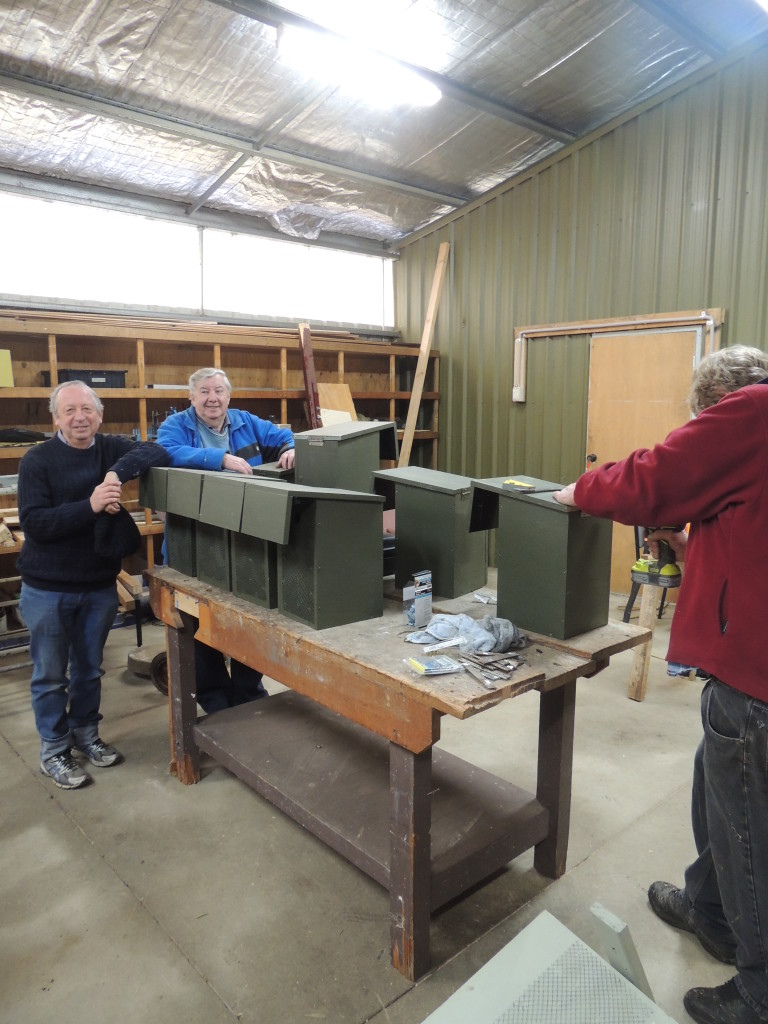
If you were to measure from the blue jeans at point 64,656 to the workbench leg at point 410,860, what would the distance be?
146 cm

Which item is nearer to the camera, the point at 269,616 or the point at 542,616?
the point at 542,616

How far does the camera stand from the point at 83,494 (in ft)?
7.93

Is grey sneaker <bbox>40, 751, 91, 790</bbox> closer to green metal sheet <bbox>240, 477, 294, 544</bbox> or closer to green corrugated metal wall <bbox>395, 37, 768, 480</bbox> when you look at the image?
green metal sheet <bbox>240, 477, 294, 544</bbox>

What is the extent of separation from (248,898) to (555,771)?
0.98 metres

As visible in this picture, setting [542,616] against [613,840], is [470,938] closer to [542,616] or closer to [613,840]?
[613,840]

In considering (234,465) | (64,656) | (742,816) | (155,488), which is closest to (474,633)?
(742,816)

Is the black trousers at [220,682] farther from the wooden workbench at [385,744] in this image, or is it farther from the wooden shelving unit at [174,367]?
the wooden shelving unit at [174,367]

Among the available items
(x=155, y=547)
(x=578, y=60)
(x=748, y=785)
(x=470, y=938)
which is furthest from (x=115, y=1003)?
(x=578, y=60)

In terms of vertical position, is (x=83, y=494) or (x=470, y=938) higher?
(x=83, y=494)

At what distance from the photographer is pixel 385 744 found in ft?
7.76

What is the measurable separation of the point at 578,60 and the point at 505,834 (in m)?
4.21

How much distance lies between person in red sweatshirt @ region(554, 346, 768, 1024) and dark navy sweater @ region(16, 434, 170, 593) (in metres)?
1.71

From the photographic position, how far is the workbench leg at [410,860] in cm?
153

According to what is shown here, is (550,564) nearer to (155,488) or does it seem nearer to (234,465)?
(234,465)
